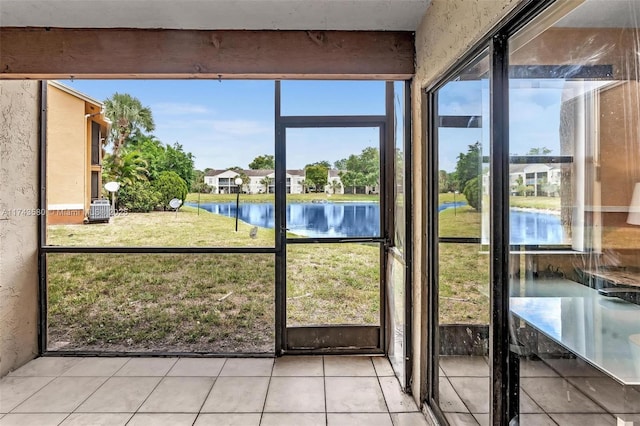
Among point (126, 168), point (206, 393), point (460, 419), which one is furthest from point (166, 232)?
point (460, 419)

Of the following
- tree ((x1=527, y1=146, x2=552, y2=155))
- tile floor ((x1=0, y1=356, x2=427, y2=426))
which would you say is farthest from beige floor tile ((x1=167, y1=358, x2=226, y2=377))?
tree ((x1=527, y1=146, x2=552, y2=155))

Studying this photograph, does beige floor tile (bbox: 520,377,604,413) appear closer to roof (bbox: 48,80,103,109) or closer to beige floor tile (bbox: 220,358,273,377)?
beige floor tile (bbox: 220,358,273,377)

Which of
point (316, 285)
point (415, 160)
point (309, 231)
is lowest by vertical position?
point (316, 285)

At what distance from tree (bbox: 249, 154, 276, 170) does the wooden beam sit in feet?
2.72

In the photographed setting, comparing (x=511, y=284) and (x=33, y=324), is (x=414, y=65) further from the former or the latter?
(x=33, y=324)

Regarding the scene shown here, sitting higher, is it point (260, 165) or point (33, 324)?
point (260, 165)

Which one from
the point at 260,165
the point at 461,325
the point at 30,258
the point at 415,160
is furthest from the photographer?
the point at 260,165

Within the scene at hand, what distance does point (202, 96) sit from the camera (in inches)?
132

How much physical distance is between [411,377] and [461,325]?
0.83 metres

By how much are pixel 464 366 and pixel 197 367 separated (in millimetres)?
2087

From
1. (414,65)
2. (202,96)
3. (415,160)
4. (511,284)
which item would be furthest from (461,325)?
(202,96)

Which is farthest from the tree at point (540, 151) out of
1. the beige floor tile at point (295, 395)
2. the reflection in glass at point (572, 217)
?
the beige floor tile at point (295, 395)

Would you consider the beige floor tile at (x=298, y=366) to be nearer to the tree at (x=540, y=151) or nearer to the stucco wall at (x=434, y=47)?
the stucco wall at (x=434, y=47)

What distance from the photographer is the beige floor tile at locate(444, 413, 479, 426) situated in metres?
1.74
